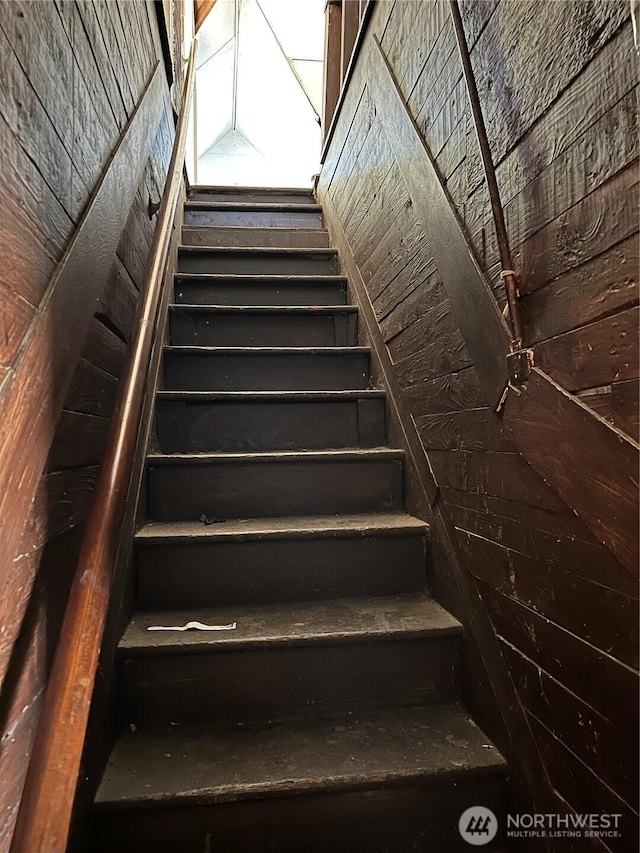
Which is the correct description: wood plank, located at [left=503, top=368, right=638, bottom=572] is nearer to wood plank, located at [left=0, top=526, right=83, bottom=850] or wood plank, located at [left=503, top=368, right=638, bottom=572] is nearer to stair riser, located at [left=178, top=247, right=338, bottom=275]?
wood plank, located at [left=0, top=526, right=83, bottom=850]

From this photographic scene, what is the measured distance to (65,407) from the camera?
99 centimetres

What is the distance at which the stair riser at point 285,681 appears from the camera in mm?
1162

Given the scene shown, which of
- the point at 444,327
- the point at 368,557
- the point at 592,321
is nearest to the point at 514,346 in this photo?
the point at 592,321

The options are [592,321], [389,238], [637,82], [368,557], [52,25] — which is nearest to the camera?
[637,82]

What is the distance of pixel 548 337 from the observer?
873 mm

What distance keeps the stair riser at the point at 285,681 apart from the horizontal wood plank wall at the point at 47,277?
32 centimetres

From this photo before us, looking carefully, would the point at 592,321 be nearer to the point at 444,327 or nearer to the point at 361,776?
the point at 444,327

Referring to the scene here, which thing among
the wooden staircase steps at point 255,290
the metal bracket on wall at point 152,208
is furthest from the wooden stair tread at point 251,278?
the metal bracket on wall at point 152,208

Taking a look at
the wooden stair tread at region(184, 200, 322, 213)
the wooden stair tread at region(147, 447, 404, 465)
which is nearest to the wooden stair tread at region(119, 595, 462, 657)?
the wooden stair tread at region(147, 447, 404, 465)

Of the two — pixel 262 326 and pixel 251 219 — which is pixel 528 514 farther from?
pixel 251 219

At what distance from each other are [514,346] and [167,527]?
3.48 ft

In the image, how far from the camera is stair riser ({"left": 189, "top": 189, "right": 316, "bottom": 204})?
3.40m

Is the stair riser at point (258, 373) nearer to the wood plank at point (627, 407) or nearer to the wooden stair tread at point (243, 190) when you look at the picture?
the wood plank at point (627, 407)

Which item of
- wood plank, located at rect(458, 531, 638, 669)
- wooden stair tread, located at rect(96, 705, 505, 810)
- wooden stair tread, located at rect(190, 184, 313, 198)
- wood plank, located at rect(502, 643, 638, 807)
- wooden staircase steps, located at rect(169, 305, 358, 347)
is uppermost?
wooden stair tread, located at rect(190, 184, 313, 198)
